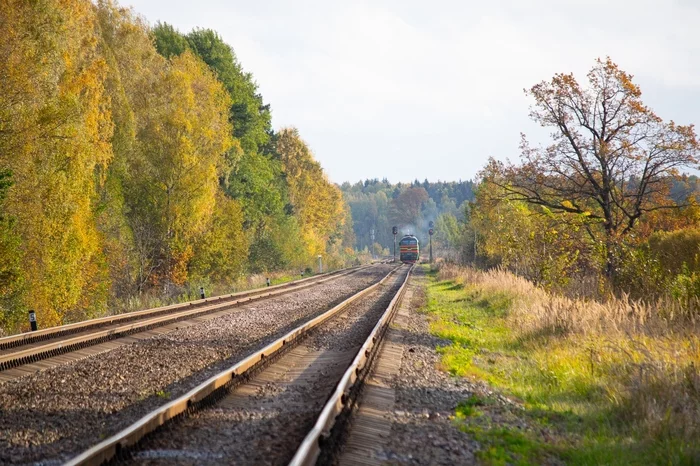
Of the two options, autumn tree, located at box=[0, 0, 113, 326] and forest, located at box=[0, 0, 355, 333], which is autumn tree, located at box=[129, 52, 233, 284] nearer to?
forest, located at box=[0, 0, 355, 333]

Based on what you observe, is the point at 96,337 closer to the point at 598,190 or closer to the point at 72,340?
the point at 72,340

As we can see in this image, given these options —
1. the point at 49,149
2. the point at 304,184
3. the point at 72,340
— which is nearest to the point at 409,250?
the point at 304,184

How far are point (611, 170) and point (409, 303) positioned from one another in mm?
8631

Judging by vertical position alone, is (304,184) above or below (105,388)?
above

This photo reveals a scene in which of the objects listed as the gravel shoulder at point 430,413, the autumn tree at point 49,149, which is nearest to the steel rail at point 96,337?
the autumn tree at point 49,149

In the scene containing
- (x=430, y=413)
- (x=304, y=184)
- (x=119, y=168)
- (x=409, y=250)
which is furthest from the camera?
(x=409, y=250)

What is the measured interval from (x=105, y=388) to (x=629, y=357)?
7347 mm

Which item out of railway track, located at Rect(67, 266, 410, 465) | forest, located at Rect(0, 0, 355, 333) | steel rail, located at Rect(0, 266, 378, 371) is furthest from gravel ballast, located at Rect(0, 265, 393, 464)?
forest, located at Rect(0, 0, 355, 333)

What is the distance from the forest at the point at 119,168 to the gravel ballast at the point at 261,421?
8.48m

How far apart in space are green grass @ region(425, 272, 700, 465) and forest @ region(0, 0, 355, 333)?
11.1m

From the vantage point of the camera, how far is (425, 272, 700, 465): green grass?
5734mm

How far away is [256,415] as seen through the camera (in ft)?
21.8

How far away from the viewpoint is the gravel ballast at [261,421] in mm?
5168

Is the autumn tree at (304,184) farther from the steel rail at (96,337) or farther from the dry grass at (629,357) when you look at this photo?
the dry grass at (629,357)
